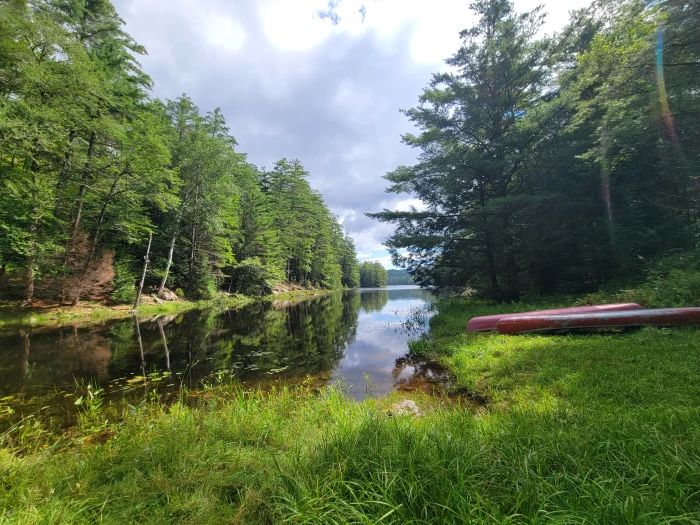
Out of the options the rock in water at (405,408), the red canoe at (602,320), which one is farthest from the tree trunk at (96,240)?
the red canoe at (602,320)

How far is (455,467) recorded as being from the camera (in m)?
2.01

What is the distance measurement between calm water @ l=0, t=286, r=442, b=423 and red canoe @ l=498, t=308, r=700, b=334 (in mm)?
2868

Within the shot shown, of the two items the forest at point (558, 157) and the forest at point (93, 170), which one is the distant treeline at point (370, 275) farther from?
the forest at point (558, 157)

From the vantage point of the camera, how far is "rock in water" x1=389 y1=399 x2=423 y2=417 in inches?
156

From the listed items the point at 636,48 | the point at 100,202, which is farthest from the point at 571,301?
the point at 100,202

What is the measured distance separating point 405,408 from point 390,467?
2.26m

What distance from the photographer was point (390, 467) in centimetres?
→ 205

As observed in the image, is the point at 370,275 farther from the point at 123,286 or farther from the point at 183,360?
the point at 183,360

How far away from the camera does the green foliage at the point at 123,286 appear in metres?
16.5

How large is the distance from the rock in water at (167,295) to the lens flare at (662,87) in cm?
2720

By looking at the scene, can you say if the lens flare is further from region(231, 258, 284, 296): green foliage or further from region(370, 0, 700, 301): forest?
region(231, 258, 284, 296): green foliage

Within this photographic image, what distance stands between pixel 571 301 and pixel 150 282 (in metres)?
27.1

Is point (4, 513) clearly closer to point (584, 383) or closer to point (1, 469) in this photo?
point (1, 469)

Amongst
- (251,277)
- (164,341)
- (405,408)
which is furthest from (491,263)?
(251,277)
